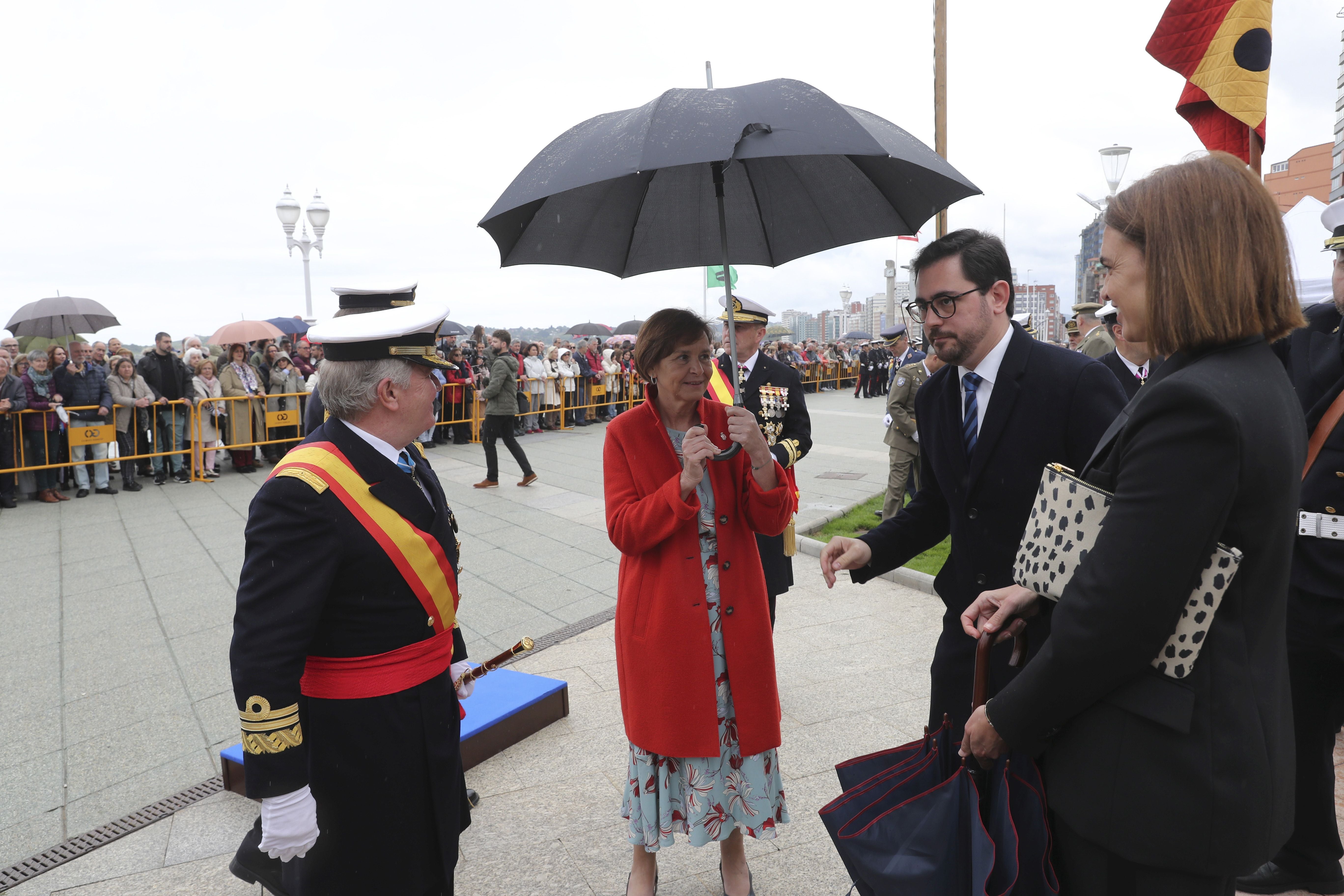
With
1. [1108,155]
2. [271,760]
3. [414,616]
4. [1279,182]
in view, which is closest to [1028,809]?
[414,616]

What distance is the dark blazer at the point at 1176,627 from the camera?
1313 millimetres

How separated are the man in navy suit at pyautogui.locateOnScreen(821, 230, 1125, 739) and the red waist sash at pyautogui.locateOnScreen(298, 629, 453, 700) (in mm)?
1189

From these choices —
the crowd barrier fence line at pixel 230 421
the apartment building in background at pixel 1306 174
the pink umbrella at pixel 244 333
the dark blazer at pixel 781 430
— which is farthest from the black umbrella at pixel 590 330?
the dark blazer at pixel 781 430

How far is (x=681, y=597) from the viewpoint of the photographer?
2.56 m

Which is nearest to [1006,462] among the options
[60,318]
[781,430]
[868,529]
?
[781,430]

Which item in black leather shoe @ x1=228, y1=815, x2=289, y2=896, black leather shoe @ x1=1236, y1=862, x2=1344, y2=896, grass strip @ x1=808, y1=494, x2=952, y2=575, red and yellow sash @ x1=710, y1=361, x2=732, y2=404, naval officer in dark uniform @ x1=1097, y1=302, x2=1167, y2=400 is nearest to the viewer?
black leather shoe @ x1=228, y1=815, x2=289, y2=896

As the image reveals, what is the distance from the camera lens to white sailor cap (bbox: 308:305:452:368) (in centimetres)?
195

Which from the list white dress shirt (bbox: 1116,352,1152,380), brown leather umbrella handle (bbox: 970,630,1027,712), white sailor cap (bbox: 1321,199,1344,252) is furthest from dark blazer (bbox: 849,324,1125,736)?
white dress shirt (bbox: 1116,352,1152,380)

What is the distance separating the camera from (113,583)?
6586mm

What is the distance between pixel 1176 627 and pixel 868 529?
4.82m

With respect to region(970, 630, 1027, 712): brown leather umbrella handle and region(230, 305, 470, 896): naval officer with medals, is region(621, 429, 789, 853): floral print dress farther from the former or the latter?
region(970, 630, 1027, 712): brown leather umbrella handle

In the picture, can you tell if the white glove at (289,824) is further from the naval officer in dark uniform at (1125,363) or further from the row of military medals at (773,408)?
the naval officer in dark uniform at (1125,363)

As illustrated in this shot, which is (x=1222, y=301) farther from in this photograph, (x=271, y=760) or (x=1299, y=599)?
(x=271, y=760)

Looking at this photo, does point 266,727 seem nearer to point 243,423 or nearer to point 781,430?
point 781,430
